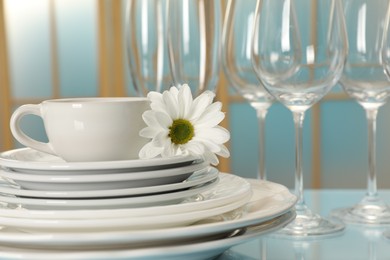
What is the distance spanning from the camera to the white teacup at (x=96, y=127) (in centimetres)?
48

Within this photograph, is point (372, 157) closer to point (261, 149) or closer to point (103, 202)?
point (261, 149)

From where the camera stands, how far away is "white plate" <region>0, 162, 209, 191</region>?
435 mm

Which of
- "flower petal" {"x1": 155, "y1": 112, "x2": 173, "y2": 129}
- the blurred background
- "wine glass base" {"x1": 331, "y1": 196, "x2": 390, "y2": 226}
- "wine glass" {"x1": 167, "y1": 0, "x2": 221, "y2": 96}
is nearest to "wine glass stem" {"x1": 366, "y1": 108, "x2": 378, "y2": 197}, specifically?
"wine glass base" {"x1": 331, "y1": 196, "x2": 390, "y2": 226}

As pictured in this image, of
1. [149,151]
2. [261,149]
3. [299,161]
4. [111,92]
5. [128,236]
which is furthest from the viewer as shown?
[111,92]

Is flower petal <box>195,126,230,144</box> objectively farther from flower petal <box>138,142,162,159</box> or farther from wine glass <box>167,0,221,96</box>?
wine glass <box>167,0,221,96</box>

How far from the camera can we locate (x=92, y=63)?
2867 millimetres

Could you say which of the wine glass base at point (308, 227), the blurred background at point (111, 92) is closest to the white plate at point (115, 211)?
the wine glass base at point (308, 227)

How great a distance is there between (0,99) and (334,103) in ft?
4.40

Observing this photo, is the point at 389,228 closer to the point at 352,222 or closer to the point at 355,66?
the point at 352,222

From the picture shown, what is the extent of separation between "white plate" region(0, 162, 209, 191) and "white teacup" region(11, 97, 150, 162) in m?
0.05

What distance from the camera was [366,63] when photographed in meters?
0.65

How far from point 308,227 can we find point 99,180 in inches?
8.6

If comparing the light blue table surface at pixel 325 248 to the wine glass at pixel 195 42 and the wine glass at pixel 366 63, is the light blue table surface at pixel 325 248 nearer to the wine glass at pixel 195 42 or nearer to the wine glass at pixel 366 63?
the wine glass at pixel 366 63

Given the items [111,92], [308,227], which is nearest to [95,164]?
[308,227]
